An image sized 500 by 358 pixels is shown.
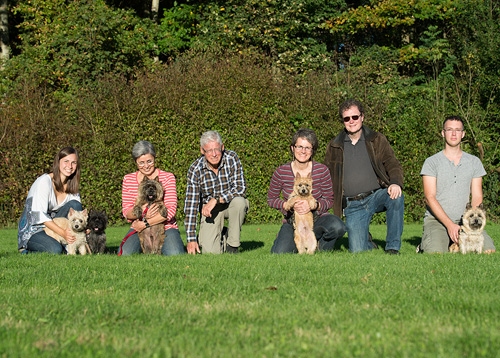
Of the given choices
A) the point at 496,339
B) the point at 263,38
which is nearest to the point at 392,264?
the point at 496,339

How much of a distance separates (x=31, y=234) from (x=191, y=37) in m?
14.3

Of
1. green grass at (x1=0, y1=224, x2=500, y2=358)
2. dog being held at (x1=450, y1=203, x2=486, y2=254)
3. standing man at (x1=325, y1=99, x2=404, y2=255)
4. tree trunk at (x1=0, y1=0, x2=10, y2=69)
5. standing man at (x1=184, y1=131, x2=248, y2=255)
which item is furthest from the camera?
tree trunk at (x1=0, y1=0, x2=10, y2=69)

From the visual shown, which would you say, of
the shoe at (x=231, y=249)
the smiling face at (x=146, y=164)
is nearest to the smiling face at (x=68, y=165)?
the smiling face at (x=146, y=164)

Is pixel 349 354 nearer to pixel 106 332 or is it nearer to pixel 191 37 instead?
pixel 106 332

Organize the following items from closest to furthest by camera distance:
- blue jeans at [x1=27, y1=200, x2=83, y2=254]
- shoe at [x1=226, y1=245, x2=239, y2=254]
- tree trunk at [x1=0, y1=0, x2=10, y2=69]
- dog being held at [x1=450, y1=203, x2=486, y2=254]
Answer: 1. dog being held at [x1=450, y1=203, x2=486, y2=254]
2. blue jeans at [x1=27, y1=200, x2=83, y2=254]
3. shoe at [x1=226, y1=245, x2=239, y2=254]
4. tree trunk at [x1=0, y1=0, x2=10, y2=69]

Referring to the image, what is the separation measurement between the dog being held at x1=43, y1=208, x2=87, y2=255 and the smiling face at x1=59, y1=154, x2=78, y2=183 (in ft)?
1.43

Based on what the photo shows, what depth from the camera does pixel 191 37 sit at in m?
21.2

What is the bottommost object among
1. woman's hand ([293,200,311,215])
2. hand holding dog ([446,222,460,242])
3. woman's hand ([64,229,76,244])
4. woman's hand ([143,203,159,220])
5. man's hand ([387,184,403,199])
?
woman's hand ([64,229,76,244])

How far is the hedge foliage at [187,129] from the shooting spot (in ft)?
44.5

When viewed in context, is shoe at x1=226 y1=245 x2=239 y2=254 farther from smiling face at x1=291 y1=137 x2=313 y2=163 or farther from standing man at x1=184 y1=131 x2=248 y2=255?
smiling face at x1=291 y1=137 x2=313 y2=163

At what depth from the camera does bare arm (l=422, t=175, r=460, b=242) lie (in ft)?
24.0

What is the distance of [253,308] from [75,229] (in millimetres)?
4326

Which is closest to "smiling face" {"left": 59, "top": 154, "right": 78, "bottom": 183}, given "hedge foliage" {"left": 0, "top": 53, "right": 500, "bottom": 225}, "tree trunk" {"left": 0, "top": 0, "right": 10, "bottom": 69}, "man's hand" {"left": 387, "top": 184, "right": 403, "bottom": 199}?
"man's hand" {"left": 387, "top": 184, "right": 403, "bottom": 199}

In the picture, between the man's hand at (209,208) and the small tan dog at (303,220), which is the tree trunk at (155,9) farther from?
the small tan dog at (303,220)
